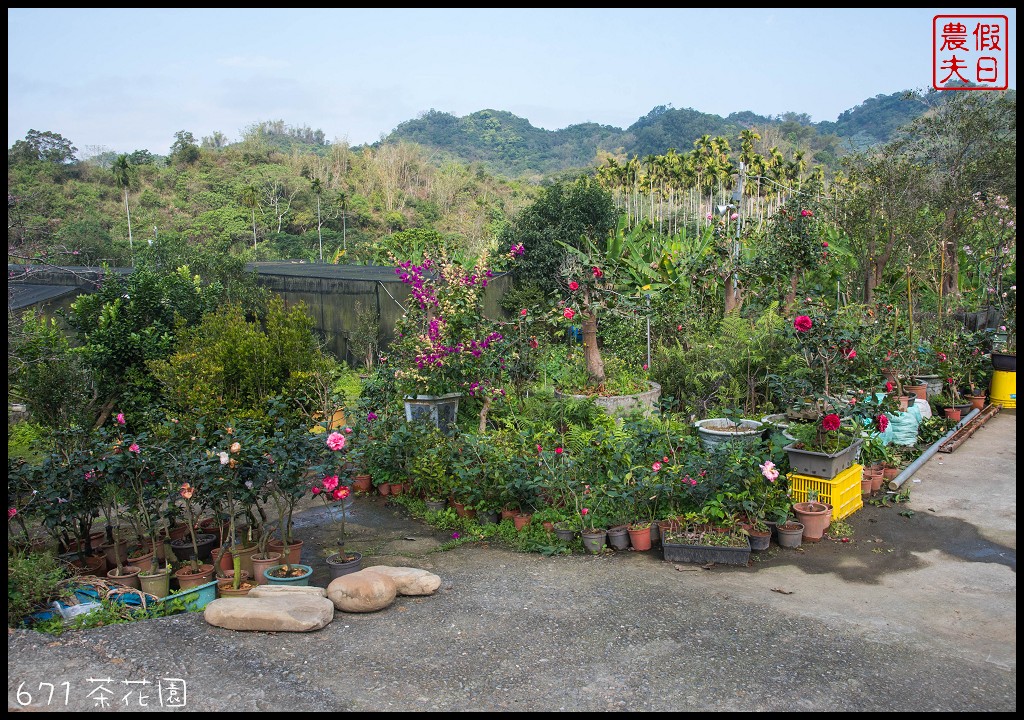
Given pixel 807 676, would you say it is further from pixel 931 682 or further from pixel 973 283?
pixel 973 283

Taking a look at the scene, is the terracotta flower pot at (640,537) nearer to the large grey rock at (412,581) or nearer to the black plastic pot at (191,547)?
the large grey rock at (412,581)

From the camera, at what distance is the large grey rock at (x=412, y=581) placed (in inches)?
159

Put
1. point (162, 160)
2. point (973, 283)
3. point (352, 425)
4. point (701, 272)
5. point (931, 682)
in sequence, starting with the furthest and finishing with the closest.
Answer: point (162, 160), point (973, 283), point (701, 272), point (352, 425), point (931, 682)

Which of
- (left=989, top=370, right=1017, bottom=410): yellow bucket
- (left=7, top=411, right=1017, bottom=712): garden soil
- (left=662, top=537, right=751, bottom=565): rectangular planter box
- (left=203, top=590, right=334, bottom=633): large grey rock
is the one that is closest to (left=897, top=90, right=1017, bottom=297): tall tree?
(left=989, top=370, right=1017, bottom=410): yellow bucket

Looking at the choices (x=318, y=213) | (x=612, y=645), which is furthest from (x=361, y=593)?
(x=318, y=213)

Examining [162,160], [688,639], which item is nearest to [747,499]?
[688,639]

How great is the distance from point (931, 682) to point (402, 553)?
3140mm

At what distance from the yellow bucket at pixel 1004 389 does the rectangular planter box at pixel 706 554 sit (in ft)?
19.4

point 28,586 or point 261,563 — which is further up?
point 28,586

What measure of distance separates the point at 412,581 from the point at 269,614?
2.70 feet

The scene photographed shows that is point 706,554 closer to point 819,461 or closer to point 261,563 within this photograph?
point 819,461

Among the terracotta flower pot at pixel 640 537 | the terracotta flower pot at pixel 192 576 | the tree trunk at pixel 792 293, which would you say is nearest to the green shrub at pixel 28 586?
the terracotta flower pot at pixel 192 576

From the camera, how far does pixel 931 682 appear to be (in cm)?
304

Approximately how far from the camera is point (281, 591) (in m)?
3.82
